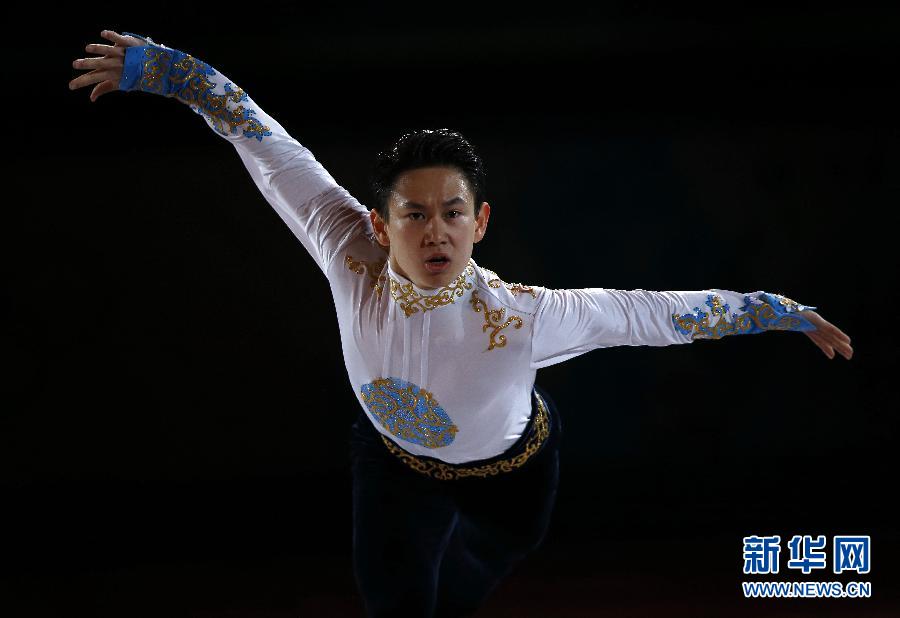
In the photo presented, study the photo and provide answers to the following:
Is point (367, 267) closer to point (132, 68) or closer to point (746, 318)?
point (132, 68)

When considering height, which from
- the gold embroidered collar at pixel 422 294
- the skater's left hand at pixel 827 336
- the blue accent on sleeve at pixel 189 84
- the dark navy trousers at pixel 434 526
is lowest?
the dark navy trousers at pixel 434 526

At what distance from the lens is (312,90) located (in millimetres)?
3279

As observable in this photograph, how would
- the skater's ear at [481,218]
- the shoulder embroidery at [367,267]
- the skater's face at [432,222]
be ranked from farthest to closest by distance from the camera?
the shoulder embroidery at [367,267] → the skater's ear at [481,218] → the skater's face at [432,222]

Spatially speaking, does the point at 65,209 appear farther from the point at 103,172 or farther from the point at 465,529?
the point at 465,529

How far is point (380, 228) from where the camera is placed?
1944 millimetres

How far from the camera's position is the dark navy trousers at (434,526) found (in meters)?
2.09

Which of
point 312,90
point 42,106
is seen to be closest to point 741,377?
point 312,90

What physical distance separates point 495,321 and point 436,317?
12 cm

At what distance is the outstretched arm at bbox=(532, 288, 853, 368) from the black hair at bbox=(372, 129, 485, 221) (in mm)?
277

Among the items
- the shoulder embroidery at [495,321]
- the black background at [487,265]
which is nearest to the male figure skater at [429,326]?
the shoulder embroidery at [495,321]

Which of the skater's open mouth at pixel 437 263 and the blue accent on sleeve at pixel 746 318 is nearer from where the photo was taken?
the skater's open mouth at pixel 437 263

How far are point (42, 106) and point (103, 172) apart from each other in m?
0.29

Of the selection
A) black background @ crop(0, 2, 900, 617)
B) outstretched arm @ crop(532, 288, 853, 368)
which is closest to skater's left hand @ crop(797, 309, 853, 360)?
outstretched arm @ crop(532, 288, 853, 368)

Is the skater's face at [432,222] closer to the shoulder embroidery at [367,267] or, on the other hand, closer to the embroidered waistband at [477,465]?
the shoulder embroidery at [367,267]
